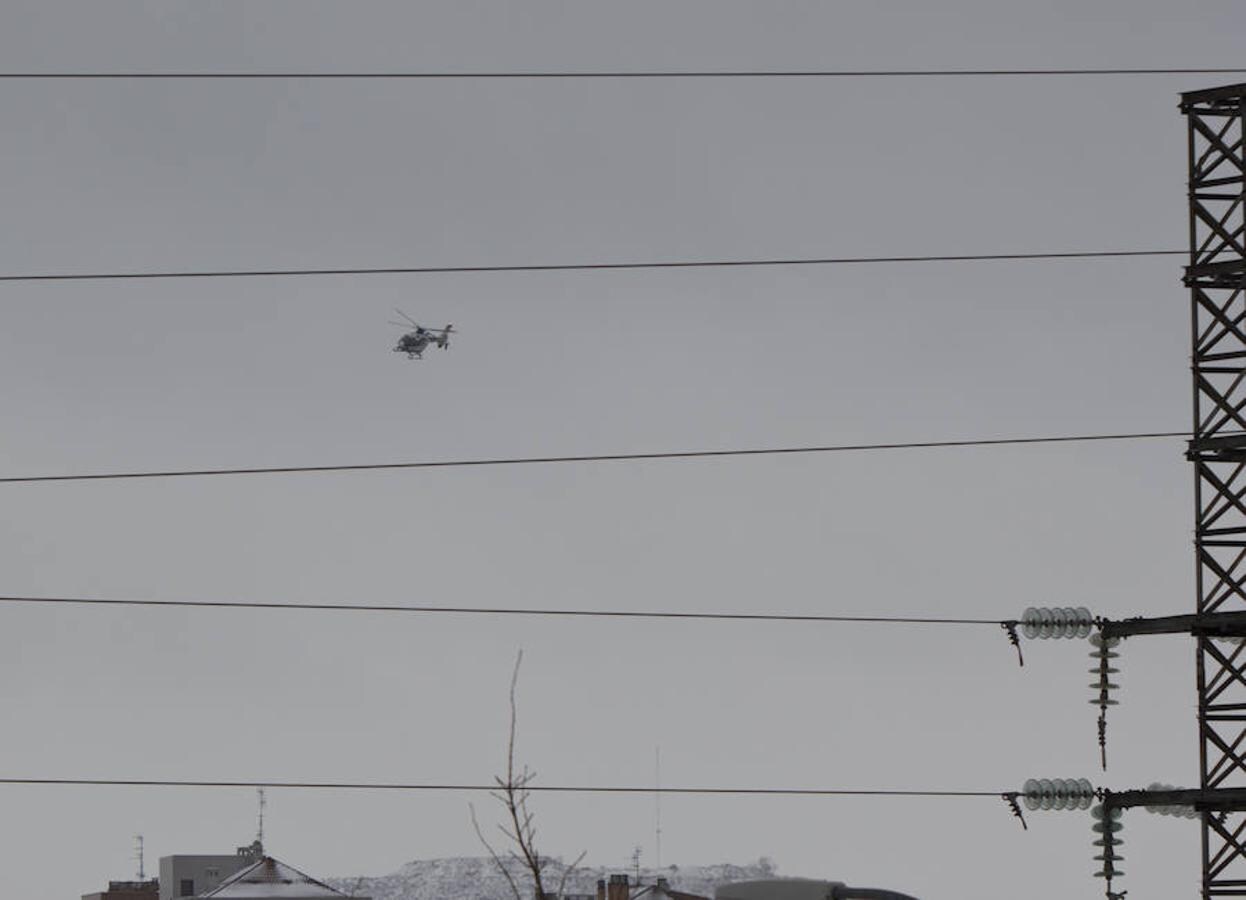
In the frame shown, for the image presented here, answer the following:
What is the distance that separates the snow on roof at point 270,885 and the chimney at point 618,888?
1247 centimetres

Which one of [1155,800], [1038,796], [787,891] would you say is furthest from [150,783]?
[1155,800]

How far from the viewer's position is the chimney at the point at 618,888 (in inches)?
4240

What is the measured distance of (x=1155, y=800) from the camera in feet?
105

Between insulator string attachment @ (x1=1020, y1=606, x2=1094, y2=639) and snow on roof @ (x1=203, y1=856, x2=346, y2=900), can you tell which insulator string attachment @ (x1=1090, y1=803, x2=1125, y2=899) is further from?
snow on roof @ (x1=203, y1=856, x2=346, y2=900)

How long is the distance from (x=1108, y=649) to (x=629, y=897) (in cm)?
7797

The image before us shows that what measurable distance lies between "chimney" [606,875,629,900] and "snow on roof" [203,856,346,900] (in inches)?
491

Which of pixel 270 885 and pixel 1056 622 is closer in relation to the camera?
pixel 1056 622

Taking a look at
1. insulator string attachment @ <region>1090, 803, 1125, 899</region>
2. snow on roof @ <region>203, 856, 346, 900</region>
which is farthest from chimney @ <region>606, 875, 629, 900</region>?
insulator string attachment @ <region>1090, 803, 1125, 899</region>

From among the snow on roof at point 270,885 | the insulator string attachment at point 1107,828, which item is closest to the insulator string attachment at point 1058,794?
the insulator string attachment at point 1107,828

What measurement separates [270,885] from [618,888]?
16197 mm

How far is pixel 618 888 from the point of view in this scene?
108m

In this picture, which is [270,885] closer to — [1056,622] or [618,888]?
[618,888]

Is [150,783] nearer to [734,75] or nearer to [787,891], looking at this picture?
[787,891]

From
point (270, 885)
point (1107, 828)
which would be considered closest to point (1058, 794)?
point (1107, 828)
